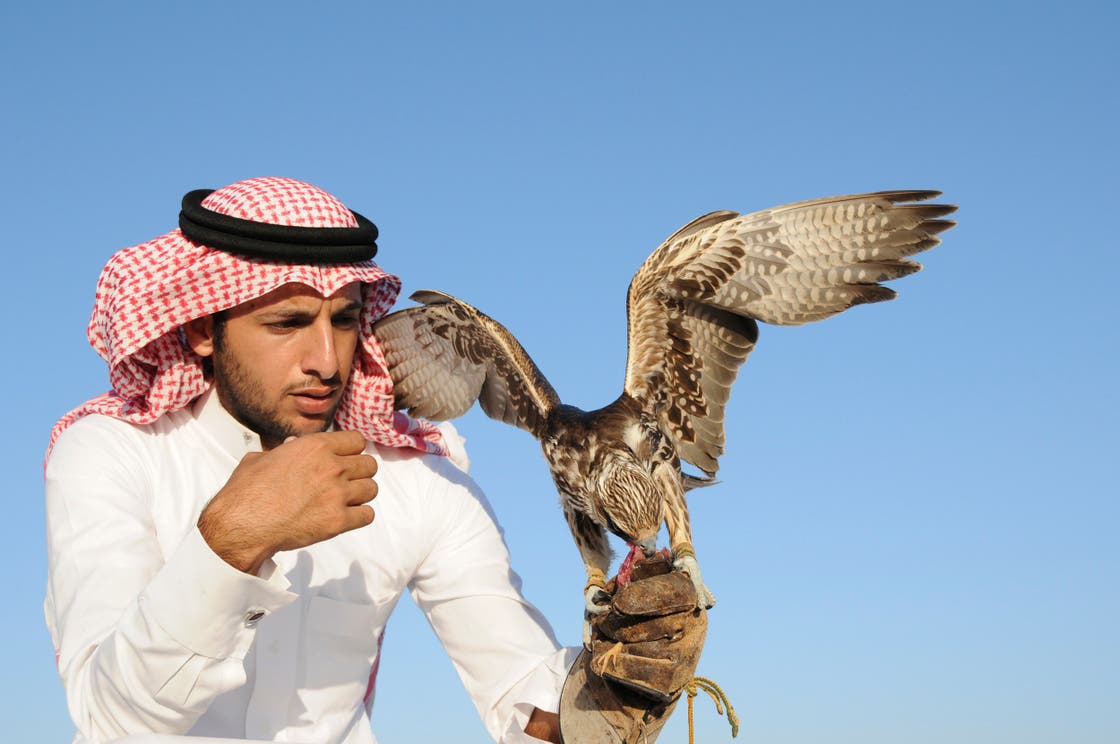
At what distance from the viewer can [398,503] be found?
348 centimetres

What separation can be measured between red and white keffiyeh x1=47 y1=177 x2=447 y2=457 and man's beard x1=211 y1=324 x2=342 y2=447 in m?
0.11

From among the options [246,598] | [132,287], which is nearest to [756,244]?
[132,287]

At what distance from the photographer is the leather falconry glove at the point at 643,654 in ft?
8.76

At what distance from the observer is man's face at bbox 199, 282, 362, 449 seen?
10.1ft

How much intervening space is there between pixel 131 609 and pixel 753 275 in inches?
100

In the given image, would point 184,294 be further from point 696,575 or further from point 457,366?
point 696,575

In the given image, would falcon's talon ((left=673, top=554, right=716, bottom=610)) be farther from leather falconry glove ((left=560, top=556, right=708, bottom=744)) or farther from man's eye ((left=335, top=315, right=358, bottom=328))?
man's eye ((left=335, top=315, right=358, bottom=328))

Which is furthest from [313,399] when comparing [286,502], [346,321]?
[286,502]

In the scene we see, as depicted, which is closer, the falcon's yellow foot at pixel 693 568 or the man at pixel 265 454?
the man at pixel 265 454

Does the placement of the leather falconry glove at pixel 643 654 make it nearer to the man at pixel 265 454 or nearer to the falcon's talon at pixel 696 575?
the man at pixel 265 454

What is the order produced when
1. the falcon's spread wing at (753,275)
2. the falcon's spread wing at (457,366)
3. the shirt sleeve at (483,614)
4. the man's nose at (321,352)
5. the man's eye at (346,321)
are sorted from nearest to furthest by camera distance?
the man's nose at (321,352) → the man's eye at (346,321) → the shirt sleeve at (483,614) → the falcon's spread wing at (753,275) → the falcon's spread wing at (457,366)

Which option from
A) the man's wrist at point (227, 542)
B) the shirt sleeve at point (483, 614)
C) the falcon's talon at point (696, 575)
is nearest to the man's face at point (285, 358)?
the shirt sleeve at point (483, 614)

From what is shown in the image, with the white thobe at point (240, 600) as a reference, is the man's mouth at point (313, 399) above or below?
above

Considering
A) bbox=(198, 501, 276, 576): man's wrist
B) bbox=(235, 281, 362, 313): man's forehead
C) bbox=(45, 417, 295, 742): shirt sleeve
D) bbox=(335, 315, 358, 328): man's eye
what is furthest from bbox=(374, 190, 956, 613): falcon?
bbox=(198, 501, 276, 576): man's wrist
